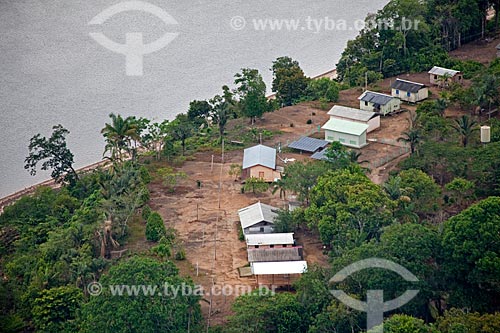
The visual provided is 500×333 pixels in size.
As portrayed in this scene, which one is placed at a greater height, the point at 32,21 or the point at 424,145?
the point at 32,21

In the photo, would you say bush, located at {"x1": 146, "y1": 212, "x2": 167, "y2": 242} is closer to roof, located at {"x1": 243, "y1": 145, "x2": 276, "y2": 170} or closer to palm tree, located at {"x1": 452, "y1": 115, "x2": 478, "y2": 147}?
roof, located at {"x1": 243, "y1": 145, "x2": 276, "y2": 170}

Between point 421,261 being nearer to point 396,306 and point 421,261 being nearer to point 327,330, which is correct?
point 396,306

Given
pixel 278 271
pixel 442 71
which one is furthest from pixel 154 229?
pixel 442 71

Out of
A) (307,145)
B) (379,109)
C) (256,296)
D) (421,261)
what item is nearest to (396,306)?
(421,261)

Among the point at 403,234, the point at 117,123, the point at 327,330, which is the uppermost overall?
the point at 117,123

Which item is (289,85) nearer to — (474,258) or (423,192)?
(423,192)

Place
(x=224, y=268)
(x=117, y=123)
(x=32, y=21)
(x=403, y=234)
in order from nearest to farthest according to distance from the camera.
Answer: (x=403, y=234) < (x=224, y=268) < (x=117, y=123) < (x=32, y=21)

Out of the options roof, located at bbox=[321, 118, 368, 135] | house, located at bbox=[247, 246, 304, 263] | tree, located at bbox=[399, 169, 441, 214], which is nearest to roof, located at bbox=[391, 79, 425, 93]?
roof, located at bbox=[321, 118, 368, 135]
